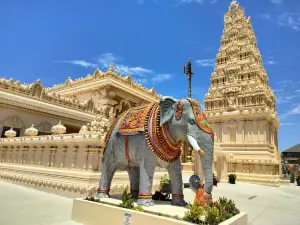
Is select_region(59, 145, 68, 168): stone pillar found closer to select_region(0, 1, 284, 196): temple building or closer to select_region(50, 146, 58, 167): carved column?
select_region(0, 1, 284, 196): temple building

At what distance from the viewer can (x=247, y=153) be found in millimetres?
27109

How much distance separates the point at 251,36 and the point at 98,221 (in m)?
37.6

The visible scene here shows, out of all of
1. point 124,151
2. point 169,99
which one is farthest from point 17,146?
point 169,99

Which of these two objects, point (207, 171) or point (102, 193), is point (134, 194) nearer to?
point (102, 193)

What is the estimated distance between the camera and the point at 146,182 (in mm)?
4871

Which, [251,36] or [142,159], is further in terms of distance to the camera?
[251,36]

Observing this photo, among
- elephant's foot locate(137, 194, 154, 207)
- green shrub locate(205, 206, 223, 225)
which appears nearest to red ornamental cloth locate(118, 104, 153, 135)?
elephant's foot locate(137, 194, 154, 207)

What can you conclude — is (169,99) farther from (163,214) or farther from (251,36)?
(251,36)

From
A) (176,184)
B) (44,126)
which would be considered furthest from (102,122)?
(44,126)

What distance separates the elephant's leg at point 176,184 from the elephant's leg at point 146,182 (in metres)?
0.51

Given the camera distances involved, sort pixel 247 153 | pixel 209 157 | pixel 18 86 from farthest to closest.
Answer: pixel 247 153, pixel 18 86, pixel 209 157

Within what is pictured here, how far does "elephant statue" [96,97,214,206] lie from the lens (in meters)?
4.64

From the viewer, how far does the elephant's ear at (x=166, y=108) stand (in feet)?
16.3

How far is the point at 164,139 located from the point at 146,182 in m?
0.97
